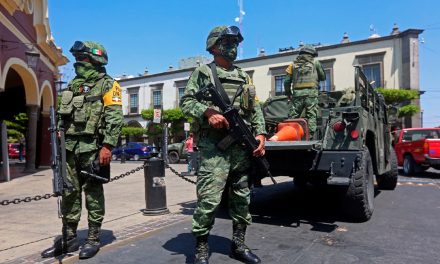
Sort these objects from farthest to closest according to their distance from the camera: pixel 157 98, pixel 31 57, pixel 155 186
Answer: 1. pixel 157 98
2. pixel 31 57
3. pixel 155 186

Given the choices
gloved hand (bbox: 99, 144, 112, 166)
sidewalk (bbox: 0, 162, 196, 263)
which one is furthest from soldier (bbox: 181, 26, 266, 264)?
sidewalk (bbox: 0, 162, 196, 263)

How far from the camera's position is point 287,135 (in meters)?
5.49

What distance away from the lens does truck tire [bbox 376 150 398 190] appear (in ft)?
27.4

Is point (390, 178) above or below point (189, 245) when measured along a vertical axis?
above

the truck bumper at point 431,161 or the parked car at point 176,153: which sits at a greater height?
the truck bumper at point 431,161

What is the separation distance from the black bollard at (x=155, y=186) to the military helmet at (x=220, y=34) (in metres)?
2.68

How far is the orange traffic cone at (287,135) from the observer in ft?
17.9

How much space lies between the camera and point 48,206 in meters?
7.20

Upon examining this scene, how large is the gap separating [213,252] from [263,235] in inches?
36.1

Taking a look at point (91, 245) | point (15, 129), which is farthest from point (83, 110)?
point (15, 129)

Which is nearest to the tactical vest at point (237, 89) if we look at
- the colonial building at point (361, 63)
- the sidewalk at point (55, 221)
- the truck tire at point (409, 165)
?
the sidewalk at point (55, 221)

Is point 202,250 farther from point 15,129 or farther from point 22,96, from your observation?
point 15,129

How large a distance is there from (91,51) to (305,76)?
3494mm

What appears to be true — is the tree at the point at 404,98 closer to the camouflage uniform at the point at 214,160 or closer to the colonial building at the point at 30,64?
the colonial building at the point at 30,64
